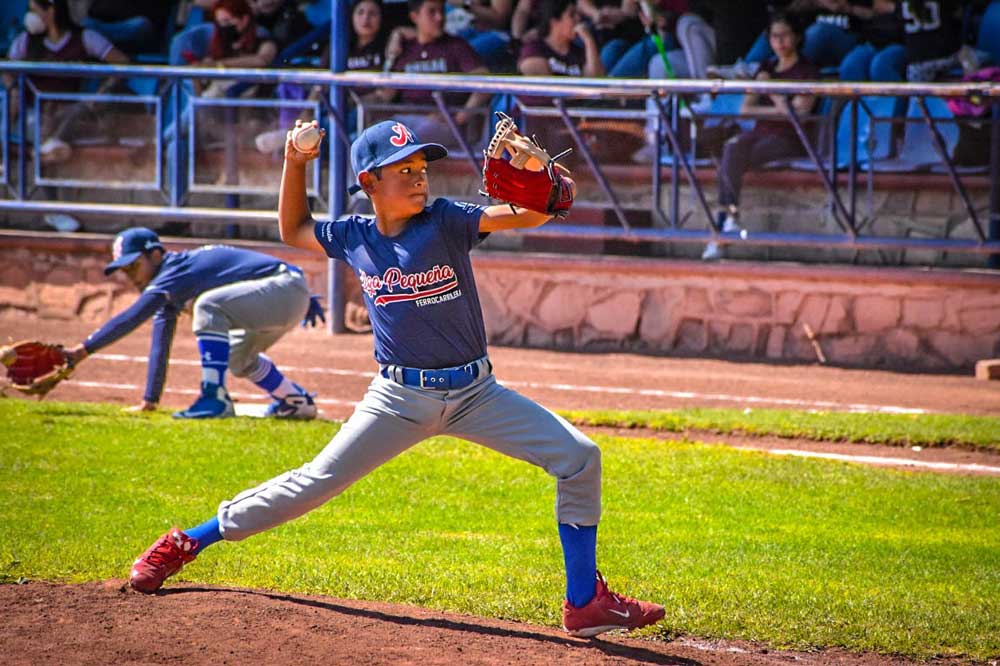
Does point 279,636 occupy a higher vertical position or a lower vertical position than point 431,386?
lower

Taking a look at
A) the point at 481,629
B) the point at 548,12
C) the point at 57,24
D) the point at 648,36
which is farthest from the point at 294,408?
the point at 57,24

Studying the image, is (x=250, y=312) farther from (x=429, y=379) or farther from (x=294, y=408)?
(x=429, y=379)

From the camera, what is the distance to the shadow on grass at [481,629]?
16.1 feet

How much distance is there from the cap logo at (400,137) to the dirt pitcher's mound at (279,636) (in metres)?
1.81

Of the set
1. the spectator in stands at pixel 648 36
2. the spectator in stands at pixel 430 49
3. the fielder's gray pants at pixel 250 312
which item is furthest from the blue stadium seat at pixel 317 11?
the fielder's gray pants at pixel 250 312

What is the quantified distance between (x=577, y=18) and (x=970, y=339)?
530cm

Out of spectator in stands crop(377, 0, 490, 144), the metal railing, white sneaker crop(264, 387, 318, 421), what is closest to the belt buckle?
white sneaker crop(264, 387, 318, 421)

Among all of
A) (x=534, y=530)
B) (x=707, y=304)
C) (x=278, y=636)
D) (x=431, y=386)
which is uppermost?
(x=431, y=386)

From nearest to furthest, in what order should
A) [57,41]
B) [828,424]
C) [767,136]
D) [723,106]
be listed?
[828,424]
[767,136]
[723,106]
[57,41]

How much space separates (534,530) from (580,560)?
2015 mm

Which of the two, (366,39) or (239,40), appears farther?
(239,40)

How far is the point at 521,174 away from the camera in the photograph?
4.76 meters

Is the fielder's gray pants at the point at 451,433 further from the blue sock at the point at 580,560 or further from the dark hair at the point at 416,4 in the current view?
the dark hair at the point at 416,4

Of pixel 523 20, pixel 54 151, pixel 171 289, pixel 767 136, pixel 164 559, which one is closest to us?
pixel 164 559
